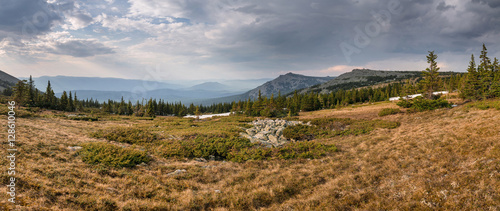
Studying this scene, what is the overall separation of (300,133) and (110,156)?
62.7 feet

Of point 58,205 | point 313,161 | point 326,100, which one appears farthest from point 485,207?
point 326,100

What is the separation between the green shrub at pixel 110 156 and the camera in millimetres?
11172

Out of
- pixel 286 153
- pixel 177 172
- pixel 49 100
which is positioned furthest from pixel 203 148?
pixel 49 100

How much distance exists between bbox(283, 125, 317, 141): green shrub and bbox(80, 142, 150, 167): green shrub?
1576 centimetres

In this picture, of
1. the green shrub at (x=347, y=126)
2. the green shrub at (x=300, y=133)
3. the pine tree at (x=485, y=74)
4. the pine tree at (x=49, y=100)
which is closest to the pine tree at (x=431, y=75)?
the pine tree at (x=485, y=74)

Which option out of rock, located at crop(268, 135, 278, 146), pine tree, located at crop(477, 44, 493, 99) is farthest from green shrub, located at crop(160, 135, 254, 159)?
pine tree, located at crop(477, 44, 493, 99)

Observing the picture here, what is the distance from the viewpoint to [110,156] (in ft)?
37.6

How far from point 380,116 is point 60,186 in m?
36.9

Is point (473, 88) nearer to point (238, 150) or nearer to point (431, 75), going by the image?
point (431, 75)

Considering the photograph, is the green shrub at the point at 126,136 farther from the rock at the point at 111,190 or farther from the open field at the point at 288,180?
the rock at the point at 111,190

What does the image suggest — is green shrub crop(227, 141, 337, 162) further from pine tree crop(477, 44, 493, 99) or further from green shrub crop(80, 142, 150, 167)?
pine tree crop(477, 44, 493, 99)

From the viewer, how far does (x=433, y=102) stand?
1021 inches

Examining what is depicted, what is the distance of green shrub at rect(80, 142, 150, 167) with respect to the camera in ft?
36.7

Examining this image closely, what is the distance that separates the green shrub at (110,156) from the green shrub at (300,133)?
15.8 m
